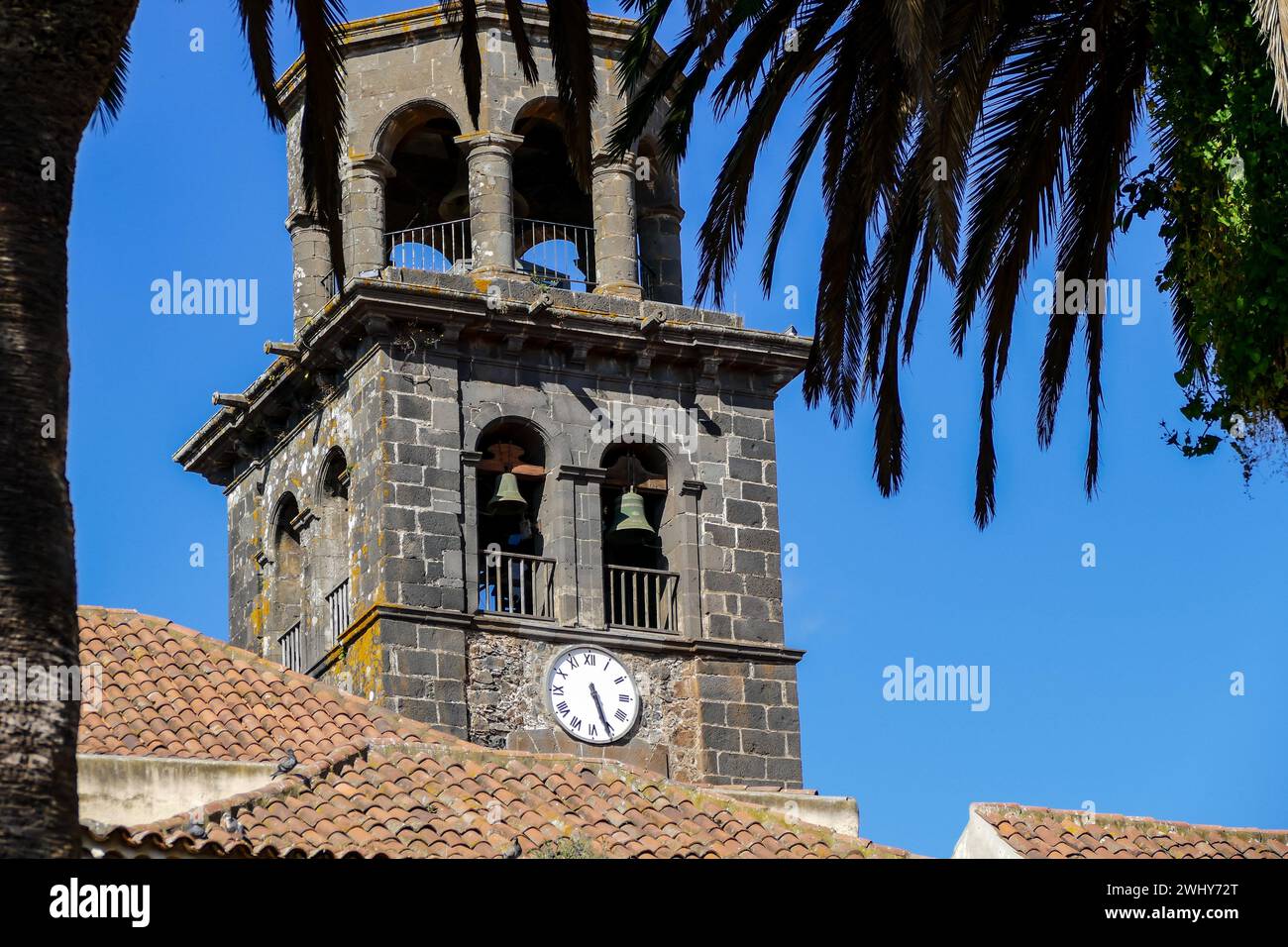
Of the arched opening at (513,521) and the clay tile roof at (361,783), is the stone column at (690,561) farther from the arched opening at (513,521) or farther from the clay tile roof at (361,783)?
the clay tile roof at (361,783)

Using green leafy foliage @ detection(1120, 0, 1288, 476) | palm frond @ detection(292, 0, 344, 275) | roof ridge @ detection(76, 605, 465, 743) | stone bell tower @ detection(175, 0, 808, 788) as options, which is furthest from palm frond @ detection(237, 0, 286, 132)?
stone bell tower @ detection(175, 0, 808, 788)

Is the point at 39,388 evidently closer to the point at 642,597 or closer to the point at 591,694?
the point at 591,694

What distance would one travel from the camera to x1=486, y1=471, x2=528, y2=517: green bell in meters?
31.5

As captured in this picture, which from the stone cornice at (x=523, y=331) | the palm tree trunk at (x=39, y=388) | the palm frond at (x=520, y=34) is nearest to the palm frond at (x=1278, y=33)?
the palm frond at (x=520, y=34)

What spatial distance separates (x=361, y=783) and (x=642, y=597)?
35.1 ft

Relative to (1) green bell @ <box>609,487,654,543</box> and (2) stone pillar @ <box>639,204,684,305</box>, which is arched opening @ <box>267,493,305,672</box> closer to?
(1) green bell @ <box>609,487,654,543</box>

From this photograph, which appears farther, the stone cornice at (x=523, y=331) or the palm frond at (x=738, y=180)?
the stone cornice at (x=523, y=331)

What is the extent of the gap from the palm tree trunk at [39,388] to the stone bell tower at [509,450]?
737 inches

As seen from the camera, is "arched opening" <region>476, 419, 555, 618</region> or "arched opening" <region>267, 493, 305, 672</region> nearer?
"arched opening" <region>476, 419, 555, 618</region>

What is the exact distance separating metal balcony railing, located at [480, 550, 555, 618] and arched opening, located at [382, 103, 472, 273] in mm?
3895

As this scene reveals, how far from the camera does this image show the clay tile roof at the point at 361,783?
68.3ft

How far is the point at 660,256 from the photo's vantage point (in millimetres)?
33562

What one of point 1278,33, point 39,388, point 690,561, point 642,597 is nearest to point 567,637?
point 642,597
